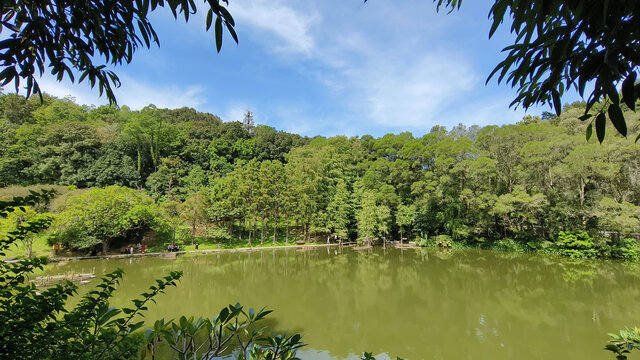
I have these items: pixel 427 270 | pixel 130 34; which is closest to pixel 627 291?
pixel 427 270

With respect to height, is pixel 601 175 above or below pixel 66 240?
above

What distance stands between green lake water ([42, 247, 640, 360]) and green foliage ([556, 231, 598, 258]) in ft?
3.68

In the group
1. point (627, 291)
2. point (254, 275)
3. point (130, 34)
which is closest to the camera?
point (130, 34)

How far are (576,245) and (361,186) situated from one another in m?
12.1

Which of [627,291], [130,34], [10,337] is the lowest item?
[627,291]

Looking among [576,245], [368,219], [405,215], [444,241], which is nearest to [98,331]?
[368,219]

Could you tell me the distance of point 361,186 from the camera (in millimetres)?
20422

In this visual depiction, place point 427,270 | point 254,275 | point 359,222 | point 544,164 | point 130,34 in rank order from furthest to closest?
point 359,222
point 544,164
point 427,270
point 254,275
point 130,34

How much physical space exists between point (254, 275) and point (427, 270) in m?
7.03

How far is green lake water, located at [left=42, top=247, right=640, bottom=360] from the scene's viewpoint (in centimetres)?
544

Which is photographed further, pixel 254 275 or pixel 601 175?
pixel 601 175

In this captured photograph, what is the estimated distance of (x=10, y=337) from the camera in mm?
1311

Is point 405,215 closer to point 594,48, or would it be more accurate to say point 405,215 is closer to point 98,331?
point 98,331

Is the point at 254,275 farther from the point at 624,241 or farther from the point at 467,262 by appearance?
the point at 624,241
